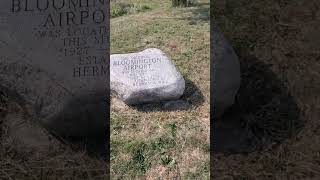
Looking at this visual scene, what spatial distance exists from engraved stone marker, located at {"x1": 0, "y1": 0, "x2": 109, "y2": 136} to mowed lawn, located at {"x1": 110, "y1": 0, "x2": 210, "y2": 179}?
1.04 feet

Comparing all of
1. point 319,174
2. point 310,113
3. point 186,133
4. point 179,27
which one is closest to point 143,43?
point 179,27

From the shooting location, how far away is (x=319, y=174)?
4.33 metres

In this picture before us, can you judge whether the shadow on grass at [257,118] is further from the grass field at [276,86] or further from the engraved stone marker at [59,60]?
the engraved stone marker at [59,60]

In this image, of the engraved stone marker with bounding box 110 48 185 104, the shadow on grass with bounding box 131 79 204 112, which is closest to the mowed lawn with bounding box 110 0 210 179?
the shadow on grass with bounding box 131 79 204 112

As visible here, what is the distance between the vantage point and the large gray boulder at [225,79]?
4.81 metres

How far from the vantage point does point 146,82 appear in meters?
4.73

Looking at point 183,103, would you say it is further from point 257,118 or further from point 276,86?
point 276,86

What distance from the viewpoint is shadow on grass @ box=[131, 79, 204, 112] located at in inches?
190

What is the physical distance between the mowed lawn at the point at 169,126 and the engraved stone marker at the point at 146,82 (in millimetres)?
136

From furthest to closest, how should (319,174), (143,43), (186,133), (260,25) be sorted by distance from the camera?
(260,25) → (143,43) → (186,133) → (319,174)

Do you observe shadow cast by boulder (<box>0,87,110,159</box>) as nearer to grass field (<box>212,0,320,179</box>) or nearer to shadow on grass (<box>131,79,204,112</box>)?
Answer: shadow on grass (<box>131,79,204,112</box>)

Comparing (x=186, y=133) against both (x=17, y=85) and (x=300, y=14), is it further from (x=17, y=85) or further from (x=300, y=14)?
(x=300, y=14)

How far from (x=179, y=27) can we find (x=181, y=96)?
147 centimetres

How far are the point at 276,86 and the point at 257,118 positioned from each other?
44 centimetres
